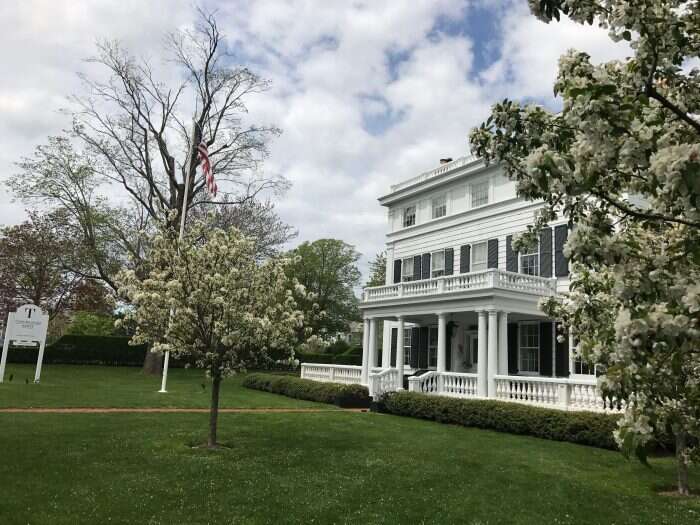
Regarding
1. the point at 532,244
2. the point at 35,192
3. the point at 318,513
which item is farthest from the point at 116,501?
the point at 35,192

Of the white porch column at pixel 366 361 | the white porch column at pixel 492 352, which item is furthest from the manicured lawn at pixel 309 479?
the white porch column at pixel 366 361

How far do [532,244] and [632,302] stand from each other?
1604 mm

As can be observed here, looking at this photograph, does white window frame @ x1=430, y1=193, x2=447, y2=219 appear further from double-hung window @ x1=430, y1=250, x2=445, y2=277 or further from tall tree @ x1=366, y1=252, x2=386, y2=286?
tall tree @ x1=366, y1=252, x2=386, y2=286

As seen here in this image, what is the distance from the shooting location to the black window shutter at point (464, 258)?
75.4 feet

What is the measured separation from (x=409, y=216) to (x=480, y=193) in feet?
15.2

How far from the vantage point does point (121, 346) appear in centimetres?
3856

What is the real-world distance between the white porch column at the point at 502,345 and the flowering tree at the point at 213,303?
30.2 feet

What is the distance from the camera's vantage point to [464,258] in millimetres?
23172

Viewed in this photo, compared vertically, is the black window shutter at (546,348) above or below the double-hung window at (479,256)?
below

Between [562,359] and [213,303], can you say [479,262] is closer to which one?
[562,359]

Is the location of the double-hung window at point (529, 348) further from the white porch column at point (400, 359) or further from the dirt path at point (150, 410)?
the dirt path at point (150, 410)

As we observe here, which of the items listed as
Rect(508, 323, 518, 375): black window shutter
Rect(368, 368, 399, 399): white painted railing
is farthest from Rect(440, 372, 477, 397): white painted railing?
Rect(508, 323, 518, 375): black window shutter

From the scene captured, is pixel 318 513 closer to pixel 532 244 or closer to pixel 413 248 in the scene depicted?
pixel 532 244

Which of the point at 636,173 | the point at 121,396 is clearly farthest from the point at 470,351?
the point at 636,173
